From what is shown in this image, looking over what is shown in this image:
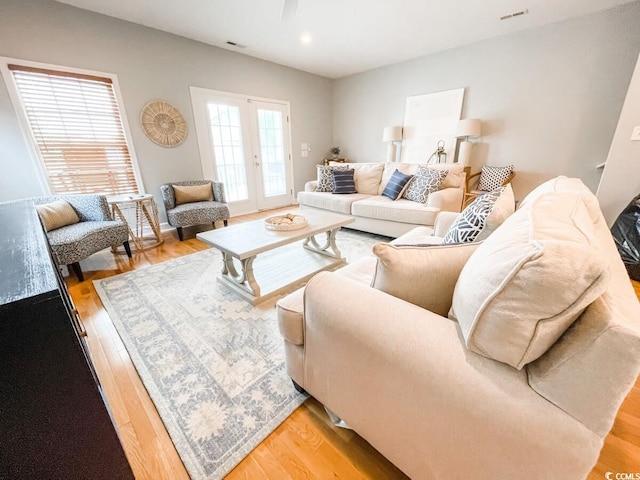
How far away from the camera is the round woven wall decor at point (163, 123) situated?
306 cm

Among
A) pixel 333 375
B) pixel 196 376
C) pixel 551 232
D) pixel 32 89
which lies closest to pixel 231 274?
pixel 196 376

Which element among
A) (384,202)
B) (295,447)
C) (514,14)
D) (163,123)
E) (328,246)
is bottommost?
(295,447)

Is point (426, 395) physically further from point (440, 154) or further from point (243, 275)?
point (440, 154)

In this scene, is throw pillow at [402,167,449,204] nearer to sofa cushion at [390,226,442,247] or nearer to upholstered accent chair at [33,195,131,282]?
sofa cushion at [390,226,442,247]

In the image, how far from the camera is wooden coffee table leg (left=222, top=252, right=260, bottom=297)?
1835 mm

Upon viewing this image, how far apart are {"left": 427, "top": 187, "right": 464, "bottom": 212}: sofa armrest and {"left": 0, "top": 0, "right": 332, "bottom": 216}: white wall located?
322 centimetres

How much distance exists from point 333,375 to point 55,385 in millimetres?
706

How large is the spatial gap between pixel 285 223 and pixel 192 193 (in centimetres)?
198

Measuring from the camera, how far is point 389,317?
71 centimetres

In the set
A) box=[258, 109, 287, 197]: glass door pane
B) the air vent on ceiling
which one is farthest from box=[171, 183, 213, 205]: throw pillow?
the air vent on ceiling

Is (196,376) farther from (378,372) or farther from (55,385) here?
(378,372)

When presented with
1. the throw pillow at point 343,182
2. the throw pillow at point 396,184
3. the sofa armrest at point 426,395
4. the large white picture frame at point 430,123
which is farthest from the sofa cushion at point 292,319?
the large white picture frame at point 430,123

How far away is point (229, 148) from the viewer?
3.97m

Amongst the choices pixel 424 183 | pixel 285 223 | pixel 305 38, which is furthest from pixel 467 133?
pixel 285 223
